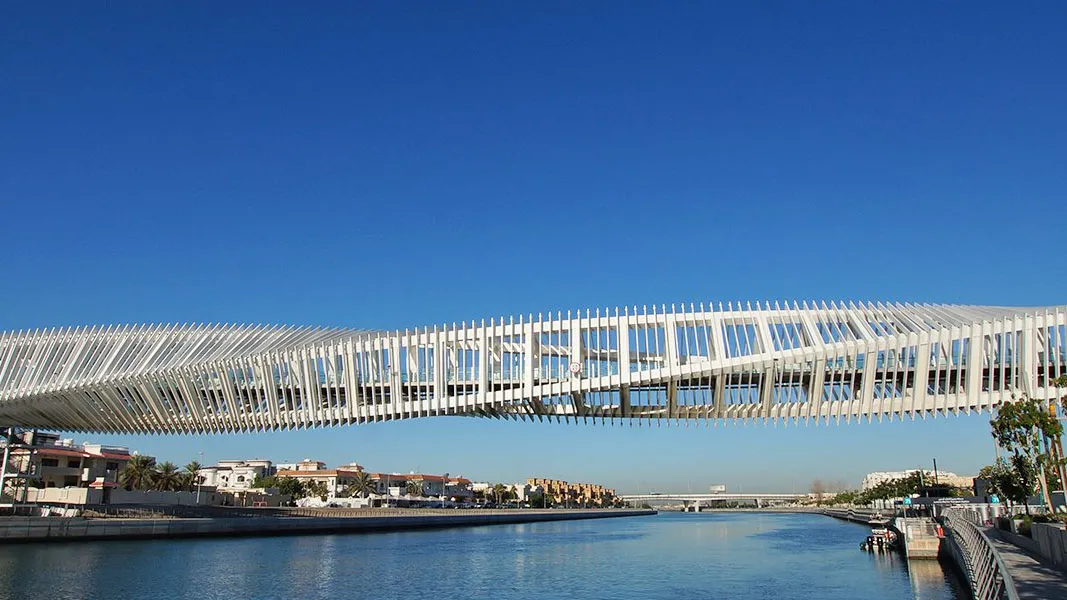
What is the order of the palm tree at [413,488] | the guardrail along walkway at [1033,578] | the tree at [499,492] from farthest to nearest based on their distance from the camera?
the tree at [499,492]
the palm tree at [413,488]
the guardrail along walkway at [1033,578]

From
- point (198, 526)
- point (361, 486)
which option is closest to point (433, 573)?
point (198, 526)

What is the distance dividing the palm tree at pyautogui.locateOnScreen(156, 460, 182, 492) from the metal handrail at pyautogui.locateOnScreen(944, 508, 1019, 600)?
6558cm

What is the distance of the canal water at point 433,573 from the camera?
28317mm

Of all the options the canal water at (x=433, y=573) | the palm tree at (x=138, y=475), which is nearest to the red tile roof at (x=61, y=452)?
the palm tree at (x=138, y=475)

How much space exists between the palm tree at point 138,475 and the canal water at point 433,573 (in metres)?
31.5

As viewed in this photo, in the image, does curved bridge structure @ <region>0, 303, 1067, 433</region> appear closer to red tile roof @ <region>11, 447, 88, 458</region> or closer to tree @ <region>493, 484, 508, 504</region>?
red tile roof @ <region>11, 447, 88, 458</region>

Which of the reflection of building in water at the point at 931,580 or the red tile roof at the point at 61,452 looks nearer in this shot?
the reflection of building in water at the point at 931,580

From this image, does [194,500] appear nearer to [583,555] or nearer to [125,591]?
[583,555]

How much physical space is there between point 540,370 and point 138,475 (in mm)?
57056

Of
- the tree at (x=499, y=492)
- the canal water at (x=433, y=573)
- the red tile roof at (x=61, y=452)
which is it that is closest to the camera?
the canal water at (x=433, y=573)

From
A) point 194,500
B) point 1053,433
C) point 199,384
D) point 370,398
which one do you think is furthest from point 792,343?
point 194,500

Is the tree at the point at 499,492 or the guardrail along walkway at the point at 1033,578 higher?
the guardrail along walkway at the point at 1033,578

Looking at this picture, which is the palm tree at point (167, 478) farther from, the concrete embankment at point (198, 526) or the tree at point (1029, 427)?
the tree at point (1029, 427)

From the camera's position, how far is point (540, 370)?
3278 centimetres
